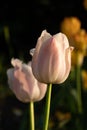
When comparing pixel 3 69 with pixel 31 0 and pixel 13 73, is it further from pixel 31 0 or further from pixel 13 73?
pixel 13 73

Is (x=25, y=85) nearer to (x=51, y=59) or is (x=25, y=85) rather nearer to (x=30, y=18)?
(x=51, y=59)

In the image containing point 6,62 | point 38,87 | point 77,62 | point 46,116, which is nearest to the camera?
point 46,116

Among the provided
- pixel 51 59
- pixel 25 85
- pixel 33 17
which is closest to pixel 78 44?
pixel 25 85

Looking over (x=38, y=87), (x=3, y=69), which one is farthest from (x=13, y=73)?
(x=3, y=69)

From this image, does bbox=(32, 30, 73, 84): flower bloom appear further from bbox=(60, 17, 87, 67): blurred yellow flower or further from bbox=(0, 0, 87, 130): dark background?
bbox=(0, 0, 87, 130): dark background

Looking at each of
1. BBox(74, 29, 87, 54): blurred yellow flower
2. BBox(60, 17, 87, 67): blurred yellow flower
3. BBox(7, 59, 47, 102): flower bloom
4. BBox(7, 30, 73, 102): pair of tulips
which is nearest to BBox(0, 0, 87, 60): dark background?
BBox(60, 17, 87, 67): blurred yellow flower

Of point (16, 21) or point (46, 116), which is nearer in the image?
point (46, 116)

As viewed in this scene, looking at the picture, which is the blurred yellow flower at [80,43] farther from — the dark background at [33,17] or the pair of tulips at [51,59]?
the dark background at [33,17]
